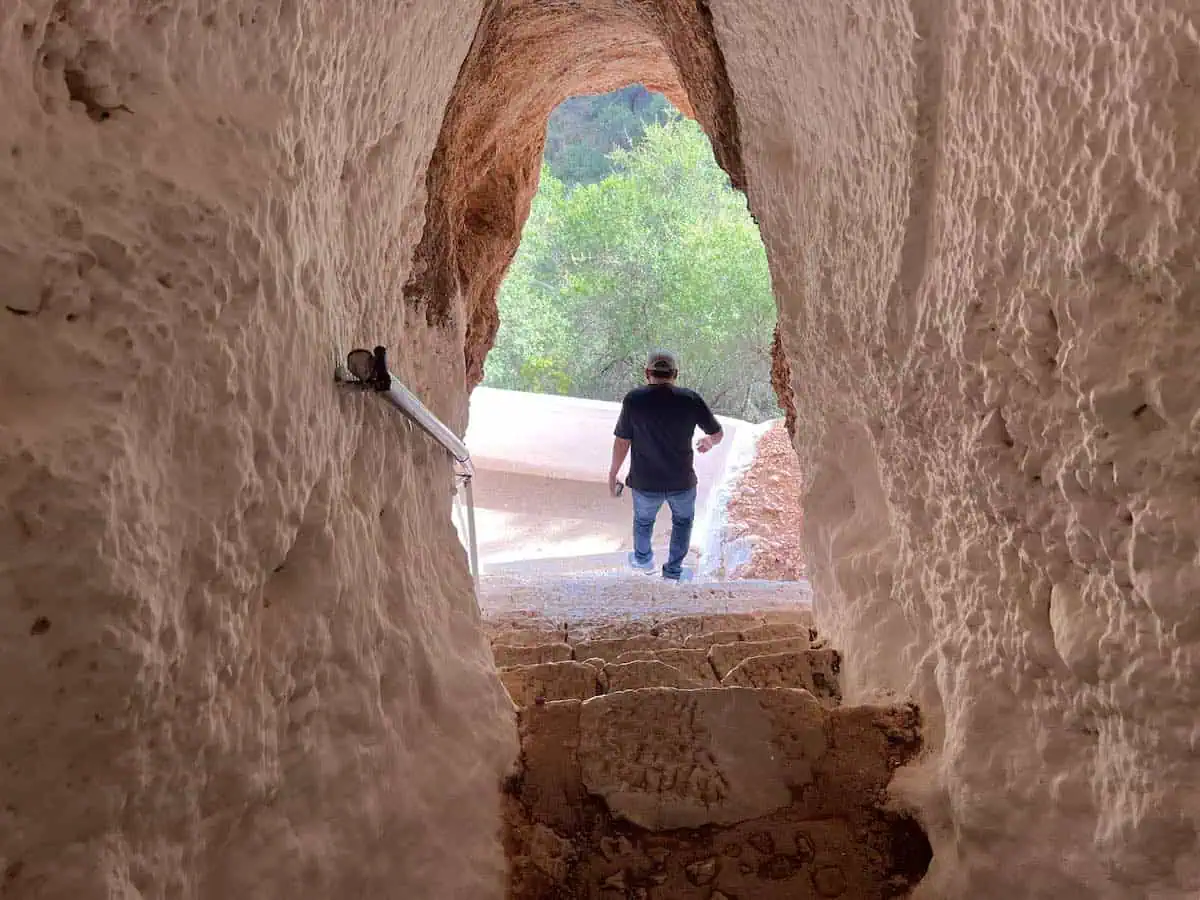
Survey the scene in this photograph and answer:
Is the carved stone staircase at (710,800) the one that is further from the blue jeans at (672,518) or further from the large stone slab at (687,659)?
the blue jeans at (672,518)

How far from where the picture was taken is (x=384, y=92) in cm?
180

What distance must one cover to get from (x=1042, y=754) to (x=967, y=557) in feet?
1.24

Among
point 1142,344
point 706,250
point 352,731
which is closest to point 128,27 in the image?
point 352,731

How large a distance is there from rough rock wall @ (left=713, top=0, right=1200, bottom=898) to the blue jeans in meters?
3.00

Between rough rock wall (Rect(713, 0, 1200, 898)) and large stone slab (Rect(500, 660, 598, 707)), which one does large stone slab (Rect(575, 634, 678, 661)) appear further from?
rough rock wall (Rect(713, 0, 1200, 898))

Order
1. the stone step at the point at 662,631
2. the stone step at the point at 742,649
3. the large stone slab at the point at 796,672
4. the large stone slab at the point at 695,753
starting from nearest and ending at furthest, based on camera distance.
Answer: the large stone slab at the point at 695,753
the large stone slab at the point at 796,672
the stone step at the point at 742,649
the stone step at the point at 662,631

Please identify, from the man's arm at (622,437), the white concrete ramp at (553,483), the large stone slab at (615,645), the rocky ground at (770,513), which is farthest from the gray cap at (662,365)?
the white concrete ramp at (553,483)

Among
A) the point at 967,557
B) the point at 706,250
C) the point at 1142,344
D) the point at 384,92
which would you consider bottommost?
the point at 967,557

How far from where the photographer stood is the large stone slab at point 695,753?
1820 millimetres

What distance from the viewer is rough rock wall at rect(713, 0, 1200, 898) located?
1.06 metres

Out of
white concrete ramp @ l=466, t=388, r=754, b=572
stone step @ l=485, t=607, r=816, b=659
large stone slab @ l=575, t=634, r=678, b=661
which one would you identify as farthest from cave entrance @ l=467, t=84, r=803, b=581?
large stone slab @ l=575, t=634, r=678, b=661

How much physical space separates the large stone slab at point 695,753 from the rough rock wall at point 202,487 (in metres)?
0.27

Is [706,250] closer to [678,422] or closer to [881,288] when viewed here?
[678,422]

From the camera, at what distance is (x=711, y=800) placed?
183cm
